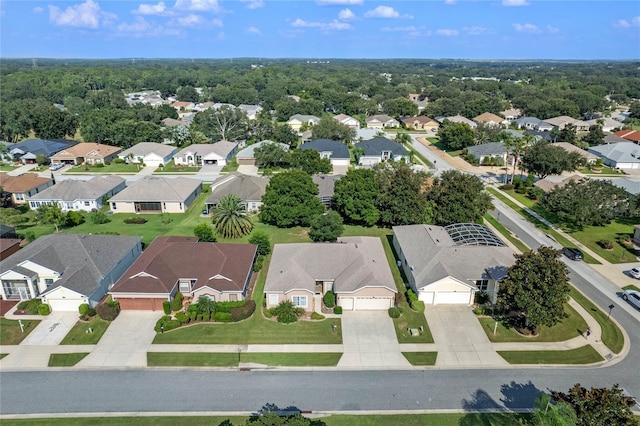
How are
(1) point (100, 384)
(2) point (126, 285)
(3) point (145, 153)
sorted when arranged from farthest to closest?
1. (3) point (145, 153)
2. (2) point (126, 285)
3. (1) point (100, 384)

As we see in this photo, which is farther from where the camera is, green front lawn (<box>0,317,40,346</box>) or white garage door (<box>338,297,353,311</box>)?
white garage door (<box>338,297,353,311</box>)

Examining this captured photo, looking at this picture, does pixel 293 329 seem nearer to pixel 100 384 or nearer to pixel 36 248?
pixel 100 384

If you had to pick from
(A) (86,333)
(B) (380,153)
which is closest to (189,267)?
(A) (86,333)

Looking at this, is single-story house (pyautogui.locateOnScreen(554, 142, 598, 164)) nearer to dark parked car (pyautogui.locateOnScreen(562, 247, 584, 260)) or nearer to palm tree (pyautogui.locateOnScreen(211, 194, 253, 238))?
dark parked car (pyautogui.locateOnScreen(562, 247, 584, 260))

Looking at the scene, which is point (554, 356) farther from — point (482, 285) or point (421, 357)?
point (421, 357)

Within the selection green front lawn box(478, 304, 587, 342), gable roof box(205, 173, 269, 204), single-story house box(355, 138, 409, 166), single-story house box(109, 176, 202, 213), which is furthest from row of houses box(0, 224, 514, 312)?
single-story house box(355, 138, 409, 166)

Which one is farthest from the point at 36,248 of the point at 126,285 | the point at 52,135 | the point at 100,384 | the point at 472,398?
the point at 52,135
